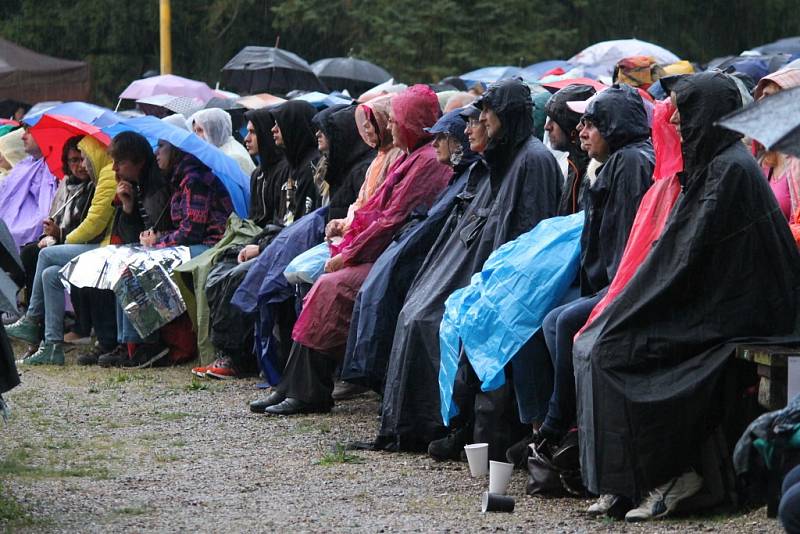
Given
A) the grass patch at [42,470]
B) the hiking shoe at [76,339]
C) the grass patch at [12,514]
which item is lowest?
the hiking shoe at [76,339]

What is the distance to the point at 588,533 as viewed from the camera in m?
5.35

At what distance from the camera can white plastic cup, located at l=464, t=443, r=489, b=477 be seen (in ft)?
21.4

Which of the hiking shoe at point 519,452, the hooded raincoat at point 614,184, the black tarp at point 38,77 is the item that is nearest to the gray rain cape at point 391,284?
the hiking shoe at point 519,452

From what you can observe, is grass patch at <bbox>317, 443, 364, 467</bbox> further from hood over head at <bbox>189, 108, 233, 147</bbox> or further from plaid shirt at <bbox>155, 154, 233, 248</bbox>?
hood over head at <bbox>189, 108, 233, 147</bbox>

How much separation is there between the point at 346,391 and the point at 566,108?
2.80 m

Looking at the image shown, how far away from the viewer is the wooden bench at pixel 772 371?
5074 millimetres

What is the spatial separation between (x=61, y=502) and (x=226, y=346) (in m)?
3.87

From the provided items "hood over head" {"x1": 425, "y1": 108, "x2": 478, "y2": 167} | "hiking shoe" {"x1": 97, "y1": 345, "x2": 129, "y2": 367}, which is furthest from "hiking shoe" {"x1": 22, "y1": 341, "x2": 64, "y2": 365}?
"hood over head" {"x1": 425, "y1": 108, "x2": 478, "y2": 167}

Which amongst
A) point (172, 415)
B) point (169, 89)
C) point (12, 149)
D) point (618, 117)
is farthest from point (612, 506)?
point (169, 89)

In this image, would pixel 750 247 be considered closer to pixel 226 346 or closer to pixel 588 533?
pixel 588 533

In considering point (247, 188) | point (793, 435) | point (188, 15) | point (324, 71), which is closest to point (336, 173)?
point (247, 188)

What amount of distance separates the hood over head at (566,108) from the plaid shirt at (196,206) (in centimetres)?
413

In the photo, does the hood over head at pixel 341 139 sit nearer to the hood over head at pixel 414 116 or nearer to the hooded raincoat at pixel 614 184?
the hood over head at pixel 414 116

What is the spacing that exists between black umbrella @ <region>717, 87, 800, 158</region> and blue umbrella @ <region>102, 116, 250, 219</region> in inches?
282
